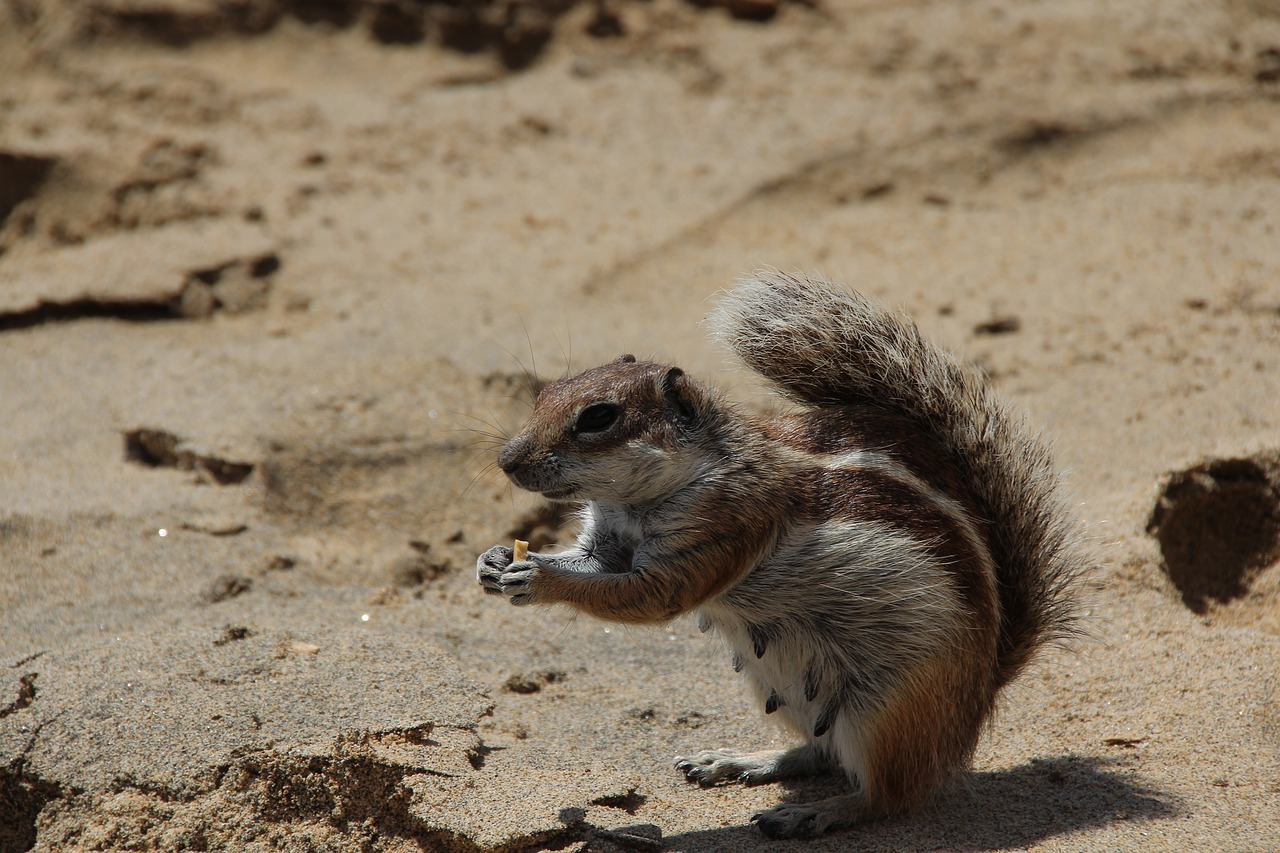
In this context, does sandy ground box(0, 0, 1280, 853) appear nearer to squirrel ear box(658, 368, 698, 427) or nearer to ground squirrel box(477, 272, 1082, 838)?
ground squirrel box(477, 272, 1082, 838)

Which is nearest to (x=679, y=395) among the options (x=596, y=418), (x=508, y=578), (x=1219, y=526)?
(x=596, y=418)

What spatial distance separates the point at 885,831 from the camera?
3520 mm

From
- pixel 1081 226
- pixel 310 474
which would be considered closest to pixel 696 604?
pixel 310 474

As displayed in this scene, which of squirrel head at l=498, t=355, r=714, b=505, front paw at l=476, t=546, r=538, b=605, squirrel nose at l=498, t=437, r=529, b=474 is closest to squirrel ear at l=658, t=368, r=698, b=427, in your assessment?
squirrel head at l=498, t=355, r=714, b=505

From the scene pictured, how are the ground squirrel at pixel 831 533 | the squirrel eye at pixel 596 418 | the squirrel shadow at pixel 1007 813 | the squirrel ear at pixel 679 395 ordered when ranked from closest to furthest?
the squirrel shadow at pixel 1007 813
the ground squirrel at pixel 831 533
the squirrel eye at pixel 596 418
the squirrel ear at pixel 679 395

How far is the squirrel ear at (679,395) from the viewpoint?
12.1 feet

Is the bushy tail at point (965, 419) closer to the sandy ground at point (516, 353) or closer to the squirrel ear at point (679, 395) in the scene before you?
the squirrel ear at point (679, 395)

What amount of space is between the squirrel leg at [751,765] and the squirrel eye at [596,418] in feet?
3.57

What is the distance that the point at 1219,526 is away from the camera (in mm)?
4602

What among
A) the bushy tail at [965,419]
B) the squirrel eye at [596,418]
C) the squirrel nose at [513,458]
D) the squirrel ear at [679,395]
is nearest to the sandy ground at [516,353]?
the bushy tail at [965,419]

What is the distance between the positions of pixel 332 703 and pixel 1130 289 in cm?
415

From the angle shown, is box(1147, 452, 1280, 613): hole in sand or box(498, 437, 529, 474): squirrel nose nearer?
box(498, 437, 529, 474): squirrel nose

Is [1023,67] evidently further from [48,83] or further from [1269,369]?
[48,83]

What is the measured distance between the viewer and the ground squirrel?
3.46m
